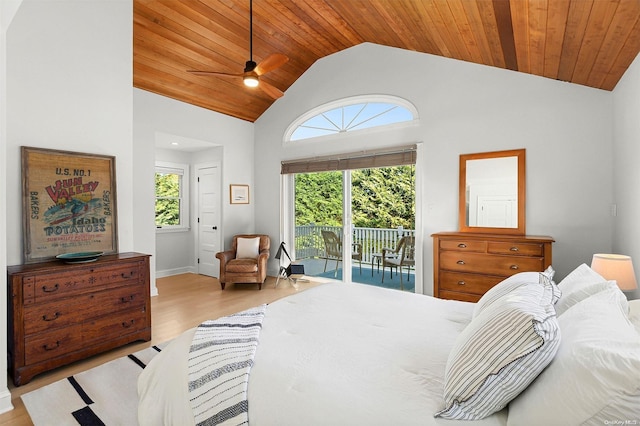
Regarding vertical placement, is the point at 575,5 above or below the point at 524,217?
above

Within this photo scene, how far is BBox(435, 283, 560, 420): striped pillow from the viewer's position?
0.98 meters

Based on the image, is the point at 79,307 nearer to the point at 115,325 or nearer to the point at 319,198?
the point at 115,325

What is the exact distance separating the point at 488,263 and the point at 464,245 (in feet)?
0.99

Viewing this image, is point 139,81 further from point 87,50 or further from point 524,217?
point 524,217

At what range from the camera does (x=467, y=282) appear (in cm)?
353

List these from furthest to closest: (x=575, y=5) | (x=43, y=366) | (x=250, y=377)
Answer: (x=43, y=366)
(x=575, y=5)
(x=250, y=377)

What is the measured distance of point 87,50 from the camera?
300 centimetres

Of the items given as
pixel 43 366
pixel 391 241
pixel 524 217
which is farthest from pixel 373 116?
pixel 43 366

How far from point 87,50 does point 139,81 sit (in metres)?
1.40

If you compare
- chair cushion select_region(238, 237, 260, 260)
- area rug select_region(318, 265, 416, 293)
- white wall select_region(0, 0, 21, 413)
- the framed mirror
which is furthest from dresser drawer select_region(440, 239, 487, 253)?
white wall select_region(0, 0, 21, 413)

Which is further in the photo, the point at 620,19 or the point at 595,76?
the point at 595,76

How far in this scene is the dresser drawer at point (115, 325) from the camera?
2624mm

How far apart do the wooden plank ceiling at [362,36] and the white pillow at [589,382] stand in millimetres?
1884

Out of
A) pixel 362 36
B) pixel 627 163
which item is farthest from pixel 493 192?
pixel 362 36
